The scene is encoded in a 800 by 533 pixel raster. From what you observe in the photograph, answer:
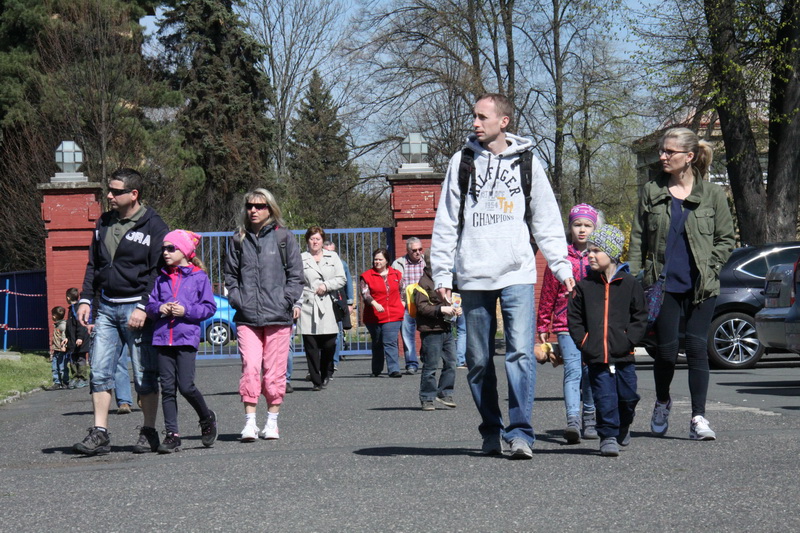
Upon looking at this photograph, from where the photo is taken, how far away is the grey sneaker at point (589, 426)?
7.52m

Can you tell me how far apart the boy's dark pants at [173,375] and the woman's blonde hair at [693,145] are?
134 inches

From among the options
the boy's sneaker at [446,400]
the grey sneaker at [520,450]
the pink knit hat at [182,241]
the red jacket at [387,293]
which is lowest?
the boy's sneaker at [446,400]

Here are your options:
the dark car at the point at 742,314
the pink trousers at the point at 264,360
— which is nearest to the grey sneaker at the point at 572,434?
the pink trousers at the point at 264,360

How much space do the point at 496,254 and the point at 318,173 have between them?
4027 cm

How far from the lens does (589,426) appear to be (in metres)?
7.57

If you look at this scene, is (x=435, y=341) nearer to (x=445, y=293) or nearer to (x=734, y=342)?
(x=445, y=293)

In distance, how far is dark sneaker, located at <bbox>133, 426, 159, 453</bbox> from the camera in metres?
7.52

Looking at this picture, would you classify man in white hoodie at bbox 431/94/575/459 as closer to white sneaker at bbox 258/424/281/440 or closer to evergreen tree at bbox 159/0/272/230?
white sneaker at bbox 258/424/281/440

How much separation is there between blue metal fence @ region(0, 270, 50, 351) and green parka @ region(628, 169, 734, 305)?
19670 mm

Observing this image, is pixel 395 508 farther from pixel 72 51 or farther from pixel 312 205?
pixel 312 205

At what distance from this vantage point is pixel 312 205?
4628 centimetres

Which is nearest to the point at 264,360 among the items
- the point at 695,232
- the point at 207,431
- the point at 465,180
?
the point at 207,431

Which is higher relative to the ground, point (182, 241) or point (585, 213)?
point (585, 213)

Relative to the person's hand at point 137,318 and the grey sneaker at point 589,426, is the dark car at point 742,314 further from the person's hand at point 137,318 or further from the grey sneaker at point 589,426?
the person's hand at point 137,318
